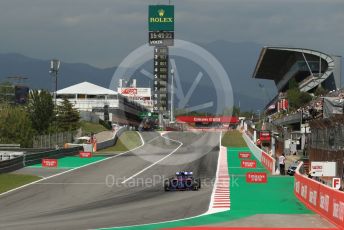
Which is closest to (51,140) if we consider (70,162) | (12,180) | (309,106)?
(70,162)

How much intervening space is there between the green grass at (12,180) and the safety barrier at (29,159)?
1.70 m

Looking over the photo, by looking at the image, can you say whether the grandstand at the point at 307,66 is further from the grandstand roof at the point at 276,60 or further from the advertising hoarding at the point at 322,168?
the advertising hoarding at the point at 322,168

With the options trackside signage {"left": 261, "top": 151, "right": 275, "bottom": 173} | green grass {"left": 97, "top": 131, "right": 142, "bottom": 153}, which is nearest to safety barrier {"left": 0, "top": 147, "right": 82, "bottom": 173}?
green grass {"left": 97, "top": 131, "right": 142, "bottom": 153}

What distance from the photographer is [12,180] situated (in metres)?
36.5

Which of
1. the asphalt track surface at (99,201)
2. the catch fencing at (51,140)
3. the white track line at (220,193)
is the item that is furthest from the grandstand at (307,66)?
the asphalt track surface at (99,201)

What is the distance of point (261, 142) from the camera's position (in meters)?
72.1

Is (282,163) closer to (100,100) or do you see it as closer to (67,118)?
(67,118)

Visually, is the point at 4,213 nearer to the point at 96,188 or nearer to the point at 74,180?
the point at 96,188

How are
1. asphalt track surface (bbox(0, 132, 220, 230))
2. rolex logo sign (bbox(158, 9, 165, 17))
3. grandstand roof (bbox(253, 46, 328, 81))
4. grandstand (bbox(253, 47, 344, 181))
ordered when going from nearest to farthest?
asphalt track surface (bbox(0, 132, 220, 230)) → grandstand (bbox(253, 47, 344, 181)) → grandstand roof (bbox(253, 46, 328, 81)) → rolex logo sign (bbox(158, 9, 165, 17))

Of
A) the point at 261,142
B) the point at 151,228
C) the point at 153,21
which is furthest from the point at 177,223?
the point at 153,21

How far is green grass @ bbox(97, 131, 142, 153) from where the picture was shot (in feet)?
244

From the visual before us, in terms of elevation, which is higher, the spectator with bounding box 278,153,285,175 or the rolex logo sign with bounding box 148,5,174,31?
the rolex logo sign with bounding box 148,5,174,31

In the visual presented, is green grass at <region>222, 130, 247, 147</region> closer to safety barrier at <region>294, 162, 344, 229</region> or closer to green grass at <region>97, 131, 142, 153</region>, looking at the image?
green grass at <region>97, 131, 142, 153</region>

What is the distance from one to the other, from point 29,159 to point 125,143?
1368 inches
